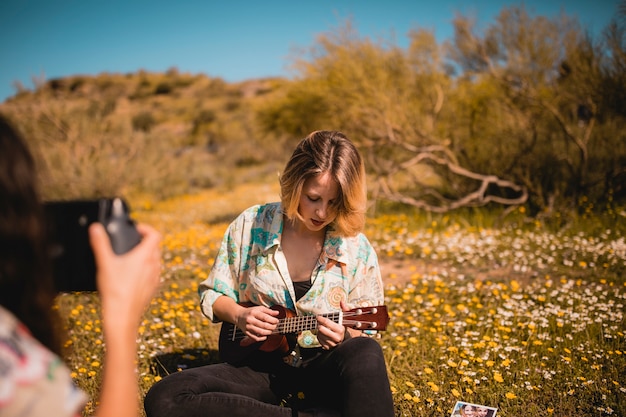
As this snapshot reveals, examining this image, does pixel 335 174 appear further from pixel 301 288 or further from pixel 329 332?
pixel 329 332

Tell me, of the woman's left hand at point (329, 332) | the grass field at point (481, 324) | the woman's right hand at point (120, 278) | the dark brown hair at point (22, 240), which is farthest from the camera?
the grass field at point (481, 324)

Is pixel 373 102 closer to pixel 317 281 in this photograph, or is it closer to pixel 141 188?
pixel 317 281

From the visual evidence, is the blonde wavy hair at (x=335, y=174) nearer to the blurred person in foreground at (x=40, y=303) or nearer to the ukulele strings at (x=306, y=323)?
the ukulele strings at (x=306, y=323)

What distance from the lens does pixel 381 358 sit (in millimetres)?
1933

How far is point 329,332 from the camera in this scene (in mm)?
1934

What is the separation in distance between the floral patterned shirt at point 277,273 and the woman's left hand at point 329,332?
0.21 meters

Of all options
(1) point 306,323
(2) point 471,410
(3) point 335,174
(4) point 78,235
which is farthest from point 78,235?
(2) point 471,410

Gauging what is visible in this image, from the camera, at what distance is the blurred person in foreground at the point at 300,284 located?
2.00 metres

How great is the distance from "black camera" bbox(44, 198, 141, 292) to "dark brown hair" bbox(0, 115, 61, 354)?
151 mm

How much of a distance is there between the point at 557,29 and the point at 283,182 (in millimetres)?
5830

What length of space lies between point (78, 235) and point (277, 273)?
4.04 feet

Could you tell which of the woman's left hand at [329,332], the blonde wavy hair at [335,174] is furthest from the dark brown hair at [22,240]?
the blonde wavy hair at [335,174]

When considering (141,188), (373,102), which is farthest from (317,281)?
(141,188)

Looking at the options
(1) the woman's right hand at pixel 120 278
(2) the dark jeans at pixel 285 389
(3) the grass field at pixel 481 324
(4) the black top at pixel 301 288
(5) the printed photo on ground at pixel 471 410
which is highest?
(1) the woman's right hand at pixel 120 278
